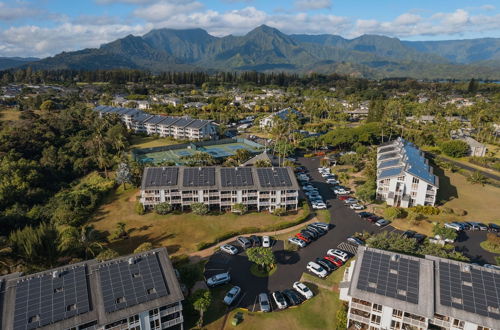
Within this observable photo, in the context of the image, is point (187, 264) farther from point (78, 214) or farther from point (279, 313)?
point (78, 214)

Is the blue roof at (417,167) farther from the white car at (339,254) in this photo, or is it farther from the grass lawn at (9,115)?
the grass lawn at (9,115)

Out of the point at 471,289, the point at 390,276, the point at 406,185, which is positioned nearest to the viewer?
the point at 471,289

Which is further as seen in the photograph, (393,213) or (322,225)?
(393,213)

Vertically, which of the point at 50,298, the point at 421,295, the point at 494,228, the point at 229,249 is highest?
the point at 50,298

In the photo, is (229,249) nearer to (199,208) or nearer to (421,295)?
(199,208)

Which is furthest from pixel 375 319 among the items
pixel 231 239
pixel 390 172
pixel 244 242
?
pixel 390 172

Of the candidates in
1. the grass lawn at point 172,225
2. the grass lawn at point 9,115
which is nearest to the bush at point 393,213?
the grass lawn at point 172,225

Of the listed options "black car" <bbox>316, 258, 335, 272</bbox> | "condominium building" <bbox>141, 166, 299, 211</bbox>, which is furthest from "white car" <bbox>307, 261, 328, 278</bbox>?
"condominium building" <bbox>141, 166, 299, 211</bbox>
